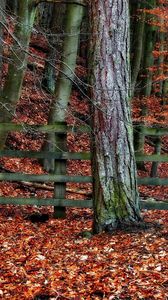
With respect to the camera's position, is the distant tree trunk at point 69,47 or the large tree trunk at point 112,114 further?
the distant tree trunk at point 69,47

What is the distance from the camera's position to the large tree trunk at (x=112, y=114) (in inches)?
227

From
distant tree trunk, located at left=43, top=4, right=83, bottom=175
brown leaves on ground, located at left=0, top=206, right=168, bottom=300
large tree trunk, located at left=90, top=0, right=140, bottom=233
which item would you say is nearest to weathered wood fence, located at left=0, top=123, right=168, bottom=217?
brown leaves on ground, located at left=0, top=206, right=168, bottom=300

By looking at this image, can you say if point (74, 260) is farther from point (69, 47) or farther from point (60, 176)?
point (69, 47)

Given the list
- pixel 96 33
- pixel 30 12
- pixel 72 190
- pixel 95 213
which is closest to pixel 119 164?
pixel 95 213

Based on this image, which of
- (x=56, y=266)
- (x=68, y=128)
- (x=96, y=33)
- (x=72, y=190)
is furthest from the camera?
(x=72, y=190)

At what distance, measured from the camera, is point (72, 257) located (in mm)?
5418

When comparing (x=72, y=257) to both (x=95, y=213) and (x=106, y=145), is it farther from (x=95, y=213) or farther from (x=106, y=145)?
(x=106, y=145)

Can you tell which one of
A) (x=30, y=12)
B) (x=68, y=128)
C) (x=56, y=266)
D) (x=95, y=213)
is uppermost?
(x=30, y=12)

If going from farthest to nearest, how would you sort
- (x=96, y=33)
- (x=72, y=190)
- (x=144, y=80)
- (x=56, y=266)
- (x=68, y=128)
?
(x=144, y=80) < (x=72, y=190) < (x=68, y=128) < (x=96, y=33) < (x=56, y=266)

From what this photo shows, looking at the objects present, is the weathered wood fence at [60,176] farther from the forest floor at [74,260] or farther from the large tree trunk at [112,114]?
the large tree trunk at [112,114]

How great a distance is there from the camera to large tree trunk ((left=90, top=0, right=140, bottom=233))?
5754 mm

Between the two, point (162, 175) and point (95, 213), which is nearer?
point (95, 213)

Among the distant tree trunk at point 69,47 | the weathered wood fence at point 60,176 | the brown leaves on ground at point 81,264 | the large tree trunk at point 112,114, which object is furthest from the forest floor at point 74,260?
the distant tree trunk at point 69,47

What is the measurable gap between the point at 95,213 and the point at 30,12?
18.8ft
